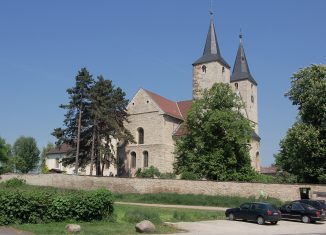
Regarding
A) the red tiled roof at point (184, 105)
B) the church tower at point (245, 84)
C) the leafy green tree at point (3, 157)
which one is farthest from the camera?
the leafy green tree at point (3, 157)

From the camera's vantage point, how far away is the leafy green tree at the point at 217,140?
4531 cm

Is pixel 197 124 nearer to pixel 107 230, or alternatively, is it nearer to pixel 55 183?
pixel 55 183

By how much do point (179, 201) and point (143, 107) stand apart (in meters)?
24.0

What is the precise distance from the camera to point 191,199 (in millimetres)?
36531

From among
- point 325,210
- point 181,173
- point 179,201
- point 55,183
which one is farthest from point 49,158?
point 325,210

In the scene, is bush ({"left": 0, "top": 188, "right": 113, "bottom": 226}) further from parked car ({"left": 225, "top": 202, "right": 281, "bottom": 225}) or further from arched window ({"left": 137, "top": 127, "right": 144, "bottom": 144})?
arched window ({"left": 137, "top": 127, "right": 144, "bottom": 144})

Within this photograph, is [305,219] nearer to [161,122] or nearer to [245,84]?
[161,122]

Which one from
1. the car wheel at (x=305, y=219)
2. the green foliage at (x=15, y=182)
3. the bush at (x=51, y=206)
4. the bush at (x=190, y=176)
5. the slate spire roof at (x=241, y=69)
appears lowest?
the car wheel at (x=305, y=219)

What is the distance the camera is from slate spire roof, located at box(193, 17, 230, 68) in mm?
64562

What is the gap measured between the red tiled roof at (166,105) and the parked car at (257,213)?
107 ft

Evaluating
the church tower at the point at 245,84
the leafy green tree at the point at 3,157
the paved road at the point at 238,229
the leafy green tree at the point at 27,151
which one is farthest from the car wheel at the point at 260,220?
the leafy green tree at the point at 27,151

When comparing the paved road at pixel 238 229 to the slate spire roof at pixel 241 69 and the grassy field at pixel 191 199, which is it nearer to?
the grassy field at pixel 191 199

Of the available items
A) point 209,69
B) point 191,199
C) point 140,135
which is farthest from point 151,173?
point 209,69

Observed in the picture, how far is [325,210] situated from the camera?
27.6 m
